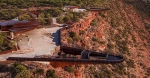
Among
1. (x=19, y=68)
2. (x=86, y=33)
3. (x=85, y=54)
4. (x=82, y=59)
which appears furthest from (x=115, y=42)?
(x=19, y=68)

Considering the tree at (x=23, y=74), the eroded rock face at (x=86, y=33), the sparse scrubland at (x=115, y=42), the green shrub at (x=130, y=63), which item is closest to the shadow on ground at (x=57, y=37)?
the eroded rock face at (x=86, y=33)

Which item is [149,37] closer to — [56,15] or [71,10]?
[71,10]

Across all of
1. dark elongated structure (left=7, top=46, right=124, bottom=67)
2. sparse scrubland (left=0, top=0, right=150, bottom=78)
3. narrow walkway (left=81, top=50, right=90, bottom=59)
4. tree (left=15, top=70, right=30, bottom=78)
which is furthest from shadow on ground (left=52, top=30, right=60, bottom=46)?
tree (left=15, top=70, right=30, bottom=78)

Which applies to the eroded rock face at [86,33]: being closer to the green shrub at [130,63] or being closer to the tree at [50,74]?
the green shrub at [130,63]

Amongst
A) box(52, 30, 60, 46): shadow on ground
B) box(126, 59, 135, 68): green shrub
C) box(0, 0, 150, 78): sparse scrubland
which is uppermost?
box(52, 30, 60, 46): shadow on ground

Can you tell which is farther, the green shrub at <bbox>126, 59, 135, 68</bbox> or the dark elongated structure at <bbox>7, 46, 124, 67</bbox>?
the green shrub at <bbox>126, 59, 135, 68</bbox>

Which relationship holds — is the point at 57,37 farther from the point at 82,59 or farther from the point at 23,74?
the point at 23,74

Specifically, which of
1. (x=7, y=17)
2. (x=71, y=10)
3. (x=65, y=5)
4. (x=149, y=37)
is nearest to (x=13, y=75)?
(x=7, y=17)

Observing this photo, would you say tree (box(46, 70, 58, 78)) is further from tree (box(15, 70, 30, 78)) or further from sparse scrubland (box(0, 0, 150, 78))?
tree (box(15, 70, 30, 78))
